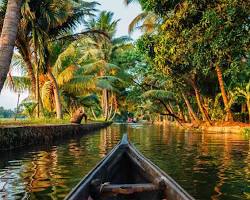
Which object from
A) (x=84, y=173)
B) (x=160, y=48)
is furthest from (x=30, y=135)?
(x=160, y=48)

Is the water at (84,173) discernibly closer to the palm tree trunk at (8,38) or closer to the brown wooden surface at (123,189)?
the brown wooden surface at (123,189)

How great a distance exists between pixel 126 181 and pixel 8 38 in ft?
22.5

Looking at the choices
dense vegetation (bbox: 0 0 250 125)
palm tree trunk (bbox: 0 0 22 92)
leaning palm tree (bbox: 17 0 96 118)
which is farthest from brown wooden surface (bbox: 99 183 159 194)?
leaning palm tree (bbox: 17 0 96 118)

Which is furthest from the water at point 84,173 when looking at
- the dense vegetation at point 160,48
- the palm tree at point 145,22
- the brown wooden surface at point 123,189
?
the palm tree at point 145,22

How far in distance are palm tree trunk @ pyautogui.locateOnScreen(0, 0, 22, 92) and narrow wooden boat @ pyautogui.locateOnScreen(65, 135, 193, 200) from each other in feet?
17.1

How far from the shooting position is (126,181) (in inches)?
265

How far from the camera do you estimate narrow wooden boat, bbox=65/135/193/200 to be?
168 inches

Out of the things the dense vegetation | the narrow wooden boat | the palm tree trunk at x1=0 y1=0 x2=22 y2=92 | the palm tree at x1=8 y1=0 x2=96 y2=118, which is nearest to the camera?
the narrow wooden boat

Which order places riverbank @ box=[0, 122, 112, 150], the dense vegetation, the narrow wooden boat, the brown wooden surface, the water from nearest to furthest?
the narrow wooden boat → the brown wooden surface → the water → riverbank @ box=[0, 122, 112, 150] → the dense vegetation

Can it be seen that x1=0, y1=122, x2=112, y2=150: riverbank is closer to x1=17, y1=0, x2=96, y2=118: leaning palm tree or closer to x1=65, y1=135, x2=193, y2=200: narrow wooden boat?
x1=17, y1=0, x2=96, y2=118: leaning palm tree

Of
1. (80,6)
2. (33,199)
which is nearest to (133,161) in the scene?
(33,199)

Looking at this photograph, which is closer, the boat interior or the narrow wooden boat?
the narrow wooden boat

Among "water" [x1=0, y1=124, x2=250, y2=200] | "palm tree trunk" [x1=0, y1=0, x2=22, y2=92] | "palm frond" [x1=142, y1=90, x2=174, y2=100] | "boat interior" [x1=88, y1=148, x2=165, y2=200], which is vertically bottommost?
"water" [x1=0, y1=124, x2=250, y2=200]

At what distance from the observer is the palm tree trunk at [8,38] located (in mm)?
11164
